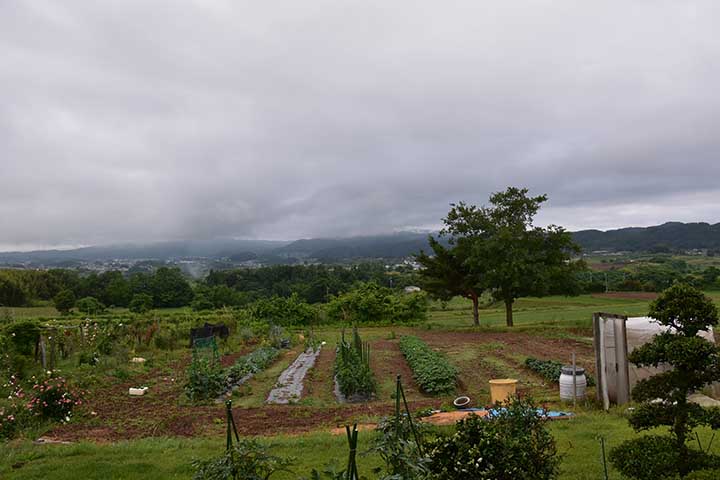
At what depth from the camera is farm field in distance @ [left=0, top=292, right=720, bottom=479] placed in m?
6.11

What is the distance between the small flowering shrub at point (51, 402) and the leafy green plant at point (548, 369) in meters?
10.7

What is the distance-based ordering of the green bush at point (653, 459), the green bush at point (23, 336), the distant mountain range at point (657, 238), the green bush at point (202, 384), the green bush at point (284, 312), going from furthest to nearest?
the distant mountain range at point (657, 238)
the green bush at point (284, 312)
the green bush at point (23, 336)
the green bush at point (202, 384)
the green bush at point (653, 459)

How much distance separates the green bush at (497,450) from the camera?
3.69 metres

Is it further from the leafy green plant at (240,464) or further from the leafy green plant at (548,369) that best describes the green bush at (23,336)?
the leafy green plant at (548,369)

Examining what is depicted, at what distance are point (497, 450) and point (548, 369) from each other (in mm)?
9427

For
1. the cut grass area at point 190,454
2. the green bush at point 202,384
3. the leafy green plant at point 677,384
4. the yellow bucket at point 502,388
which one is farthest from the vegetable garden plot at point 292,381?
the leafy green plant at point 677,384

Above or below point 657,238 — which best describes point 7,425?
below

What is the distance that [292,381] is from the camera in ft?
42.0

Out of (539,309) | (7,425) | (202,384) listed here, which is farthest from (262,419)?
(539,309)

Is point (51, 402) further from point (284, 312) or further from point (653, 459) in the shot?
point (284, 312)

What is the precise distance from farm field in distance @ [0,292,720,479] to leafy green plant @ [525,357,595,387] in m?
0.24

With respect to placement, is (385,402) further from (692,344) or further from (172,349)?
(172,349)

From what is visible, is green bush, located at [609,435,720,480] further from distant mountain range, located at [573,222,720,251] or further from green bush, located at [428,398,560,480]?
distant mountain range, located at [573,222,720,251]

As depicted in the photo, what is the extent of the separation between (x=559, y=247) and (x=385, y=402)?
52.5ft
